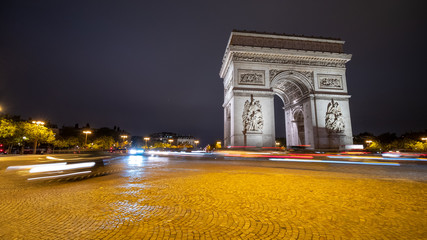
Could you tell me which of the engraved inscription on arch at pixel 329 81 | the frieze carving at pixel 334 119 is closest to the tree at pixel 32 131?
the frieze carving at pixel 334 119

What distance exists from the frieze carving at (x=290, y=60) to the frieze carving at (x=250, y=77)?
5.29 feet

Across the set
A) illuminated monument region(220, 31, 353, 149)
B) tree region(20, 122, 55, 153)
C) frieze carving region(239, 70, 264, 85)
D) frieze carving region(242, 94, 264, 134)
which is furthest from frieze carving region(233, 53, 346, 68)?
tree region(20, 122, 55, 153)

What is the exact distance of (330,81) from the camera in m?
26.1

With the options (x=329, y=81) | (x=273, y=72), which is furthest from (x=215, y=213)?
(x=329, y=81)

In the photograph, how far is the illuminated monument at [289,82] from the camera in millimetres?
23562

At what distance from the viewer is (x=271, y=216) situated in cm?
337

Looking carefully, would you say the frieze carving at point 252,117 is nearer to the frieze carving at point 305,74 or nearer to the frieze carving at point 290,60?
the frieze carving at point 305,74

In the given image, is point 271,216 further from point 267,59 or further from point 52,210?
point 267,59

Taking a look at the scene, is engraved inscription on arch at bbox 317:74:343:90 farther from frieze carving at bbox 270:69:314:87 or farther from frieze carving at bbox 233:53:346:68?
frieze carving at bbox 233:53:346:68

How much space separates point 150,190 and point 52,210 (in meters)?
2.06

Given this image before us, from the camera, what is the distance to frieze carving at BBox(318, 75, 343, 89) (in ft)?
84.8

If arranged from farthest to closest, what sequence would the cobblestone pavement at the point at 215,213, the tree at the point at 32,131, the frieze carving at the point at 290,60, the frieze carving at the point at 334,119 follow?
the tree at the point at 32,131
the frieze carving at the point at 290,60
the frieze carving at the point at 334,119
the cobblestone pavement at the point at 215,213

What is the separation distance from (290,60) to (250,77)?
6.30 m

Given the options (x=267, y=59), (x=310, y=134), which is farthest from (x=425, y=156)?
(x=267, y=59)
